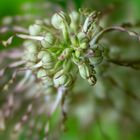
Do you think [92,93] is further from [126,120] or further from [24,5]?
[24,5]

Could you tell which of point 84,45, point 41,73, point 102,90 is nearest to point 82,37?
point 84,45

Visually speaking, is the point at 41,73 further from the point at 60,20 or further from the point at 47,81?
the point at 60,20

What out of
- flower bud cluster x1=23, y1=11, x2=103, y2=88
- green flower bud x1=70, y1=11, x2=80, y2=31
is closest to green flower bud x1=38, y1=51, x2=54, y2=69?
flower bud cluster x1=23, y1=11, x2=103, y2=88

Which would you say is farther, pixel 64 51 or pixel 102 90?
pixel 102 90

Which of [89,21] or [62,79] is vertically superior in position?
[89,21]

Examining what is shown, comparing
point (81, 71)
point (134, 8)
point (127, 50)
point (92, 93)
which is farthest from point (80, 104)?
point (81, 71)

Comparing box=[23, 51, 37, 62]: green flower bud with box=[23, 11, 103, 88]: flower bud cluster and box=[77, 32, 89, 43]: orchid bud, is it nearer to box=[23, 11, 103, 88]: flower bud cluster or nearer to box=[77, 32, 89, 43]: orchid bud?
box=[23, 11, 103, 88]: flower bud cluster
